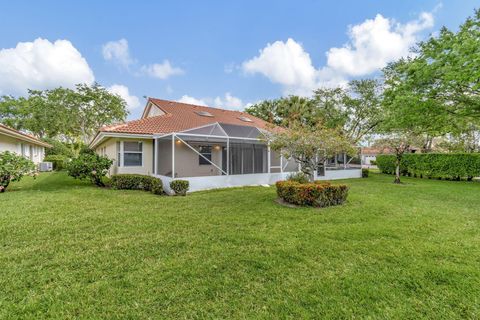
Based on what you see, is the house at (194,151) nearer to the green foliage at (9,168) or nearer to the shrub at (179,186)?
the shrub at (179,186)

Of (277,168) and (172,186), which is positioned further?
(277,168)

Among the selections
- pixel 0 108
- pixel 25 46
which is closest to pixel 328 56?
pixel 25 46

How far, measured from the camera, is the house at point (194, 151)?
10.6 meters

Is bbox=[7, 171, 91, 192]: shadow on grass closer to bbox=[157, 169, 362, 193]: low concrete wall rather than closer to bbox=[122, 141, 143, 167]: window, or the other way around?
bbox=[122, 141, 143, 167]: window

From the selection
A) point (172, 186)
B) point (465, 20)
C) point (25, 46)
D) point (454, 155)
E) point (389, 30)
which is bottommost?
point (172, 186)

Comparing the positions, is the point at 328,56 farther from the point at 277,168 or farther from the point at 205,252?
the point at 205,252

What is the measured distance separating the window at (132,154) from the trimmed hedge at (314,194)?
26.7 feet

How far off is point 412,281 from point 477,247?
2451mm

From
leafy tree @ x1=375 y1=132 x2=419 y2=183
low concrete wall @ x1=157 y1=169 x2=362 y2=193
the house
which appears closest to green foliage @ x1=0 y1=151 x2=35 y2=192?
the house

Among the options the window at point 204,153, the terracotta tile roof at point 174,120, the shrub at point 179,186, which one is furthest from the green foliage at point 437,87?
the window at point 204,153

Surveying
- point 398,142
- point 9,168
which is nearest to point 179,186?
point 9,168

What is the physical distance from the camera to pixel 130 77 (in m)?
19.6

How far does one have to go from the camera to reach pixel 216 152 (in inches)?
548

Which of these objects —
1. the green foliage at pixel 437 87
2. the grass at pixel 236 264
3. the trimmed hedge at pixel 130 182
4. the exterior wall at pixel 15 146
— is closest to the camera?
the grass at pixel 236 264
